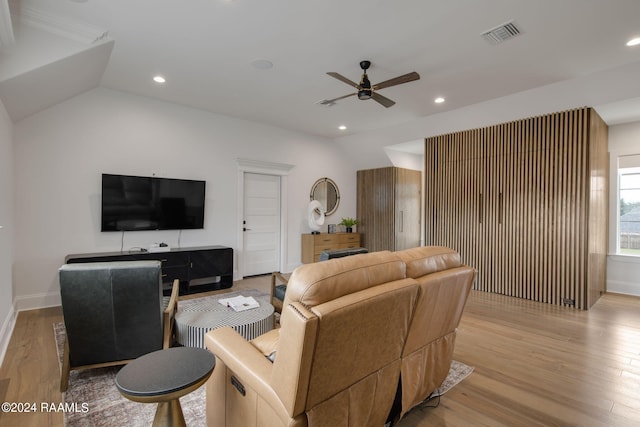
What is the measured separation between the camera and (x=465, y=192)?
5.30 meters

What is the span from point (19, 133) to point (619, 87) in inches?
287

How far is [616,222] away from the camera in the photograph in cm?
504

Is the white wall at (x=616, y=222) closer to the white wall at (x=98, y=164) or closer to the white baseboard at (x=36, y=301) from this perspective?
the white wall at (x=98, y=164)

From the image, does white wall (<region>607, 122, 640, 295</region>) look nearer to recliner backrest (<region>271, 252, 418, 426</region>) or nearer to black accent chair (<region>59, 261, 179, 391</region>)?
recliner backrest (<region>271, 252, 418, 426</region>)

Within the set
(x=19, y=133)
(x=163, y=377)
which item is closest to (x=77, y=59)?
(x=19, y=133)

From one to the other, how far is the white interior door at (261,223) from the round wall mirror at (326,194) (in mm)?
976

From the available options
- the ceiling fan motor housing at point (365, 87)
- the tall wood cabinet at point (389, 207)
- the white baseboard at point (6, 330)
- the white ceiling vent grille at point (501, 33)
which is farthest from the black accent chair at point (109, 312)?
the tall wood cabinet at point (389, 207)

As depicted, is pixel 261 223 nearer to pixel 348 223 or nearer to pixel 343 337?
pixel 348 223

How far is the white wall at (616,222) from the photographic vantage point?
191 inches

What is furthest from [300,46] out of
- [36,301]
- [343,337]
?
[36,301]

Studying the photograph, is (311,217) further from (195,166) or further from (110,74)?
(110,74)

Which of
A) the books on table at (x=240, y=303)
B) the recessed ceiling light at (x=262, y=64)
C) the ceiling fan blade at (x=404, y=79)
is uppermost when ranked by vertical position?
the recessed ceiling light at (x=262, y=64)

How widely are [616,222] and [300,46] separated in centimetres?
565

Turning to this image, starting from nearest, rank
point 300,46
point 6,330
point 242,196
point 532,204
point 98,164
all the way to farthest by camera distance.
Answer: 1. point 6,330
2. point 300,46
3. point 98,164
4. point 532,204
5. point 242,196
